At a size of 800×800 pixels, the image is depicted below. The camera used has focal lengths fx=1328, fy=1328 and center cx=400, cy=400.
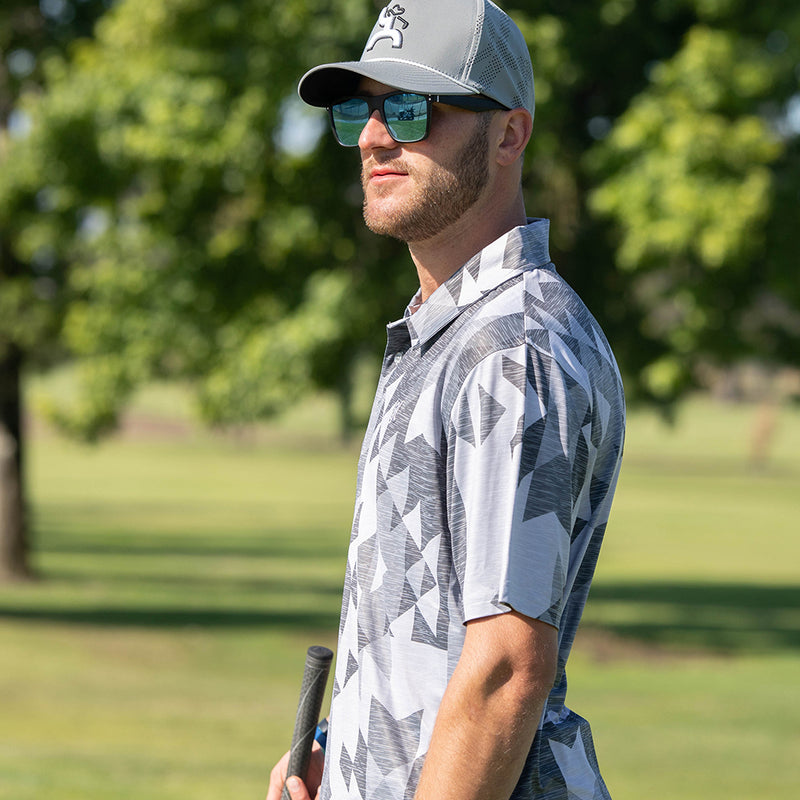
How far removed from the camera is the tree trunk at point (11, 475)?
1788 centimetres

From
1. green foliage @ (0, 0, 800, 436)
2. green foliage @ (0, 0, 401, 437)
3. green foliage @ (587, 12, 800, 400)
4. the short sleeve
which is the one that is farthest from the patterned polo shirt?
green foliage @ (0, 0, 401, 437)

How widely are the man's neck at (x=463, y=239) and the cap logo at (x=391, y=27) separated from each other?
11.7 inches

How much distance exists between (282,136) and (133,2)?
1.97 metres

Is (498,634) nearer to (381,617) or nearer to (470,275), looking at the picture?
(381,617)

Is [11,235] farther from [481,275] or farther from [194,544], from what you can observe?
[481,275]

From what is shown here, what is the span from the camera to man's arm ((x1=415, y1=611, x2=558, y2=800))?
5.60 ft

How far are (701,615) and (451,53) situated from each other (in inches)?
744

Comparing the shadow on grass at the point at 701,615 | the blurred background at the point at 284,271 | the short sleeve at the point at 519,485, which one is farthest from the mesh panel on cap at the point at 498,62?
the shadow on grass at the point at 701,615

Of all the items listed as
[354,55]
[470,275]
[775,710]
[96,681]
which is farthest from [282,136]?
[470,275]

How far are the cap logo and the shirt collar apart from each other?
1.16 ft

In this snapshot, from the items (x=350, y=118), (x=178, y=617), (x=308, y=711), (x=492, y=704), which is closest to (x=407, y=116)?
(x=350, y=118)

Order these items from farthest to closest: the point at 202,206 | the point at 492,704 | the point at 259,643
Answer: the point at 259,643, the point at 202,206, the point at 492,704

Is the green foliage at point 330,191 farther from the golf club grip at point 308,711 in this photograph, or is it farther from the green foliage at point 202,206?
the golf club grip at point 308,711

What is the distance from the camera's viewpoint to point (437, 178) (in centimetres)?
203
